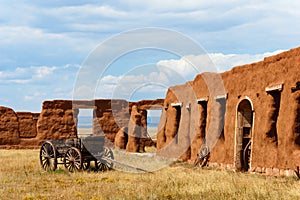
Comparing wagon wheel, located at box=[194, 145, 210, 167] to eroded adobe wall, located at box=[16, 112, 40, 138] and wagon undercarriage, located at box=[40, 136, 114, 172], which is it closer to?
wagon undercarriage, located at box=[40, 136, 114, 172]

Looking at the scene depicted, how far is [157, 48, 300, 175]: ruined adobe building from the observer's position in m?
12.8

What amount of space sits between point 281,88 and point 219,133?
15.3 feet

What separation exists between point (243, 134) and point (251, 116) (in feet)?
2.28

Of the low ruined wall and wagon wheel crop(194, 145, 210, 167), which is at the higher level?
the low ruined wall

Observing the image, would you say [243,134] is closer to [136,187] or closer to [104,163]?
[104,163]

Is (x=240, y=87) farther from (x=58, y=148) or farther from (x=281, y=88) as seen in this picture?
(x=58, y=148)

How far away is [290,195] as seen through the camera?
28.6ft

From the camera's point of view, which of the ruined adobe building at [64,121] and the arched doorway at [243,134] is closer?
the arched doorway at [243,134]

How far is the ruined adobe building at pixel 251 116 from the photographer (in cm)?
1280

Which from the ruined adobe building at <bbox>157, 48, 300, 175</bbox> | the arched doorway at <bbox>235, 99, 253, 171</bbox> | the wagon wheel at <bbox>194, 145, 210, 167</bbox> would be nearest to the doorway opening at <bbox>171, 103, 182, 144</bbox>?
the ruined adobe building at <bbox>157, 48, 300, 175</bbox>

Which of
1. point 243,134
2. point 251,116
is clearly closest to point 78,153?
point 243,134

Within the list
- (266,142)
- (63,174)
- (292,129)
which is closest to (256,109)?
(266,142)

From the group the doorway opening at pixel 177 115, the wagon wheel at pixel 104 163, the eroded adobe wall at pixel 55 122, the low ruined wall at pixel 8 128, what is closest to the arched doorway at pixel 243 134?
the wagon wheel at pixel 104 163

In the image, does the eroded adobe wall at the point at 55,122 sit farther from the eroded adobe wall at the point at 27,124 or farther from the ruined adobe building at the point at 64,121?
the eroded adobe wall at the point at 27,124
